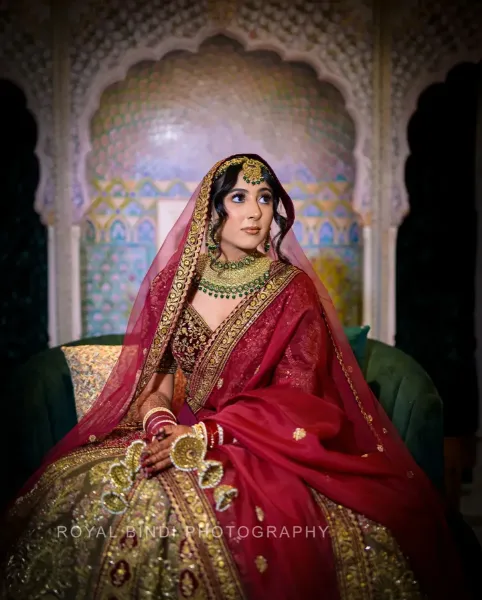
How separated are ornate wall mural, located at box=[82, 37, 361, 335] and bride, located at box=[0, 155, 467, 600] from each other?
1.45 meters

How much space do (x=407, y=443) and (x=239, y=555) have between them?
3.26 feet

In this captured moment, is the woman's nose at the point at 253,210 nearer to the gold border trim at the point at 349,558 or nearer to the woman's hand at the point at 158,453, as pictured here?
the woman's hand at the point at 158,453

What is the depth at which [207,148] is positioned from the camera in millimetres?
3547

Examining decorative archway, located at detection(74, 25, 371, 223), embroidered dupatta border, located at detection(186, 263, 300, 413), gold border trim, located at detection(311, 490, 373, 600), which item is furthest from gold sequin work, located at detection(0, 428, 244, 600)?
decorative archway, located at detection(74, 25, 371, 223)

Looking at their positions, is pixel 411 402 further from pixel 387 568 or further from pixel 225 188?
pixel 225 188

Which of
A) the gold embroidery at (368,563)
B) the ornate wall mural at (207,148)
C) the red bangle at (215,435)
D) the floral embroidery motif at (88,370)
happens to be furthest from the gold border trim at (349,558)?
the ornate wall mural at (207,148)

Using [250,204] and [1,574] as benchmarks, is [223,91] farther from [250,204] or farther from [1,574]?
[1,574]

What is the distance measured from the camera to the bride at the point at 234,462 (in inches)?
61.6

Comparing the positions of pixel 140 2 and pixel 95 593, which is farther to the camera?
pixel 140 2

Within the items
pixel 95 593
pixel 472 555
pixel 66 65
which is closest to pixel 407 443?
pixel 472 555

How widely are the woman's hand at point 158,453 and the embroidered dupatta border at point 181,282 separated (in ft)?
1.00

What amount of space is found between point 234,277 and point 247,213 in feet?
0.71

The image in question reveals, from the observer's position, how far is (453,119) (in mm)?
3623

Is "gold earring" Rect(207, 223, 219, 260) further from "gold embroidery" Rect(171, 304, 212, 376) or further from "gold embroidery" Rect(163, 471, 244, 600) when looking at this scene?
"gold embroidery" Rect(163, 471, 244, 600)
